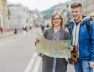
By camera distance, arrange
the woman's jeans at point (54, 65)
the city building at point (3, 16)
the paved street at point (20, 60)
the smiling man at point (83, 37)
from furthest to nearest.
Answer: the city building at point (3, 16), the paved street at point (20, 60), the woman's jeans at point (54, 65), the smiling man at point (83, 37)

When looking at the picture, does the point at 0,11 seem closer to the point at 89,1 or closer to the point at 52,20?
the point at 89,1

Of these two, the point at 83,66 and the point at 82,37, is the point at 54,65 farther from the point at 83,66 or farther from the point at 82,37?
the point at 82,37

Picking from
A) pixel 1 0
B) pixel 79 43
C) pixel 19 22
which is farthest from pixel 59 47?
pixel 19 22

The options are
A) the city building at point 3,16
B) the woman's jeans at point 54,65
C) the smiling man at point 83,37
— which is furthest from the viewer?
the city building at point 3,16

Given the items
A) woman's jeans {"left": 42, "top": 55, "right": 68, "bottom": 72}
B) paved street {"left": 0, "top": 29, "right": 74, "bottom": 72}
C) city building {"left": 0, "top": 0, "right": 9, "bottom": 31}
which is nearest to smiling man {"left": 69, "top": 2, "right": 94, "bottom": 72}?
woman's jeans {"left": 42, "top": 55, "right": 68, "bottom": 72}

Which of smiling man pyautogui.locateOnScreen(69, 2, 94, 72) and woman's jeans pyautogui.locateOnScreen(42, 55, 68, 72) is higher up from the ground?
smiling man pyautogui.locateOnScreen(69, 2, 94, 72)

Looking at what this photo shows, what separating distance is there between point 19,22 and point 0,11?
52901mm

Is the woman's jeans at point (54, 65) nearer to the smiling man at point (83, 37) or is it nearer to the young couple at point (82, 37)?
the young couple at point (82, 37)

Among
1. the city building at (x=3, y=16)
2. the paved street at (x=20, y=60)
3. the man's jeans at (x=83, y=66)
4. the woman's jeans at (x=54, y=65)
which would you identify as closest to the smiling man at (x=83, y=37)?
the man's jeans at (x=83, y=66)

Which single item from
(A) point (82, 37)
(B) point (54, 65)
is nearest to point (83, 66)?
(A) point (82, 37)

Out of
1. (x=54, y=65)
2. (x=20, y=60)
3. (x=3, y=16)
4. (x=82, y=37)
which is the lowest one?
(x=20, y=60)

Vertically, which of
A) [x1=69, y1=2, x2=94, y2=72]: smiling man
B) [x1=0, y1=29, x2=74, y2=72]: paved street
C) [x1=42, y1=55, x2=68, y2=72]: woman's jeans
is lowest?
[x1=0, y1=29, x2=74, y2=72]: paved street

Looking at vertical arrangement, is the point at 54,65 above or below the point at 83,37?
below

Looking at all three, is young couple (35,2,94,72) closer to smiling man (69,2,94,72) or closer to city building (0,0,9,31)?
smiling man (69,2,94,72)
